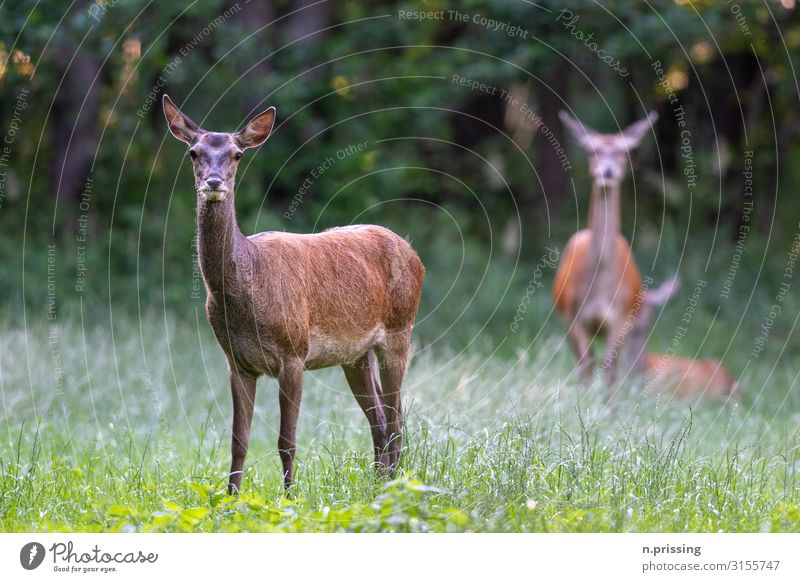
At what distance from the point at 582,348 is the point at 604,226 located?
1.28 meters

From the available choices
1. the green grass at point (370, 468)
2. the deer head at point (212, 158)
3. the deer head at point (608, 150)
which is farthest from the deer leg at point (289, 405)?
the deer head at point (608, 150)

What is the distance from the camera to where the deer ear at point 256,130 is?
6.46 m

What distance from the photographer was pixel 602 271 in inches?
500

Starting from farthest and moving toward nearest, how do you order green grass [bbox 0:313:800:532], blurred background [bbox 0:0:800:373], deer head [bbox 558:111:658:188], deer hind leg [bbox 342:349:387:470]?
blurred background [bbox 0:0:800:373]
deer head [bbox 558:111:658:188]
deer hind leg [bbox 342:349:387:470]
green grass [bbox 0:313:800:532]

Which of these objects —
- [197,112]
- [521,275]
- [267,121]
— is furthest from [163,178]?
[267,121]

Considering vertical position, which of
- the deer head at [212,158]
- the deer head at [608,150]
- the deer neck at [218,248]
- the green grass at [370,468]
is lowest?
the green grass at [370,468]

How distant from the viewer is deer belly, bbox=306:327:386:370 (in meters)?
Answer: 6.70

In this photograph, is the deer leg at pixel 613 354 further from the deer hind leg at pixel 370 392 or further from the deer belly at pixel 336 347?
the deer belly at pixel 336 347

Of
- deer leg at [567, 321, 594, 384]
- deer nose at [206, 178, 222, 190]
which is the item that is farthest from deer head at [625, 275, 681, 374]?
deer nose at [206, 178, 222, 190]

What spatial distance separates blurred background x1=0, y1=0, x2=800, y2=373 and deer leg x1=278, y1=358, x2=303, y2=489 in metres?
6.75

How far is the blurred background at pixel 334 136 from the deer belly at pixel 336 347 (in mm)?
6129

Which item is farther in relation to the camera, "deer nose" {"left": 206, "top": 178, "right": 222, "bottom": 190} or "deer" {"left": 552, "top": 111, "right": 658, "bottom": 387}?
"deer" {"left": 552, "top": 111, "right": 658, "bottom": 387}

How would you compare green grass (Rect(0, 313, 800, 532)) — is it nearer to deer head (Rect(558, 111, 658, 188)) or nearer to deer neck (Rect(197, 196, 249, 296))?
deer neck (Rect(197, 196, 249, 296))
